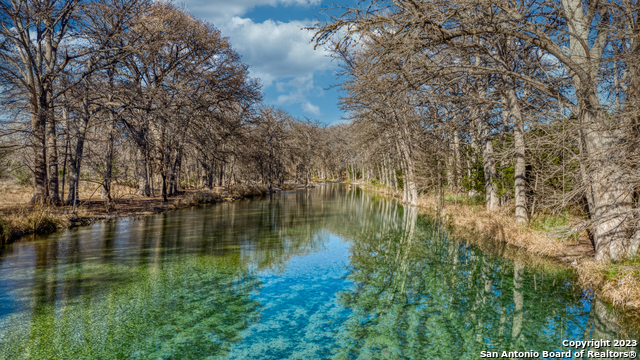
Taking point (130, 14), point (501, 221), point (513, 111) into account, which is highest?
point (130, 14)

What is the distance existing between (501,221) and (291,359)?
34.4ft

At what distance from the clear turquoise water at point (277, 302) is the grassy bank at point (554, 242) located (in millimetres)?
390

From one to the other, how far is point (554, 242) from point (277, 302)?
7635 millimetres

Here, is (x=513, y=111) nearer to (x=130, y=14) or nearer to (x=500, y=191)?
(x=500, y=191)

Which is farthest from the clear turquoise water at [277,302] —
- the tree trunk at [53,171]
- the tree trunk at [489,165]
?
the tree trunk at [53,171]

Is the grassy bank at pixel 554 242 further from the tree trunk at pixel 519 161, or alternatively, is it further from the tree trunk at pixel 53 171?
the tree trunk at pixel 53 171

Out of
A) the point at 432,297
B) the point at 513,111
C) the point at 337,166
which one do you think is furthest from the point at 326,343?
the point at 337,166

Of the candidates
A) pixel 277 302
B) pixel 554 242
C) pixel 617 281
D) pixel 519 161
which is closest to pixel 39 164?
pixel 277 302

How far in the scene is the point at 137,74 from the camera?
21438 millimetres

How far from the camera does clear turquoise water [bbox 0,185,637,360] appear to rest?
482 cm

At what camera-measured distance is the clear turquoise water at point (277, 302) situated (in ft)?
15.8

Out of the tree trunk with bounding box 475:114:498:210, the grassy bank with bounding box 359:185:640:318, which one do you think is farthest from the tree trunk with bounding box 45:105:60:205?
the tree trunk with bounding box 475:114:498:210

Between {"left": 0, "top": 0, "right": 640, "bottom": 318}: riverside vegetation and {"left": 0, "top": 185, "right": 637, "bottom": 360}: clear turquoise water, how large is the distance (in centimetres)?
164

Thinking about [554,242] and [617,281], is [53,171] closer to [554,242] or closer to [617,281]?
[554,242]
